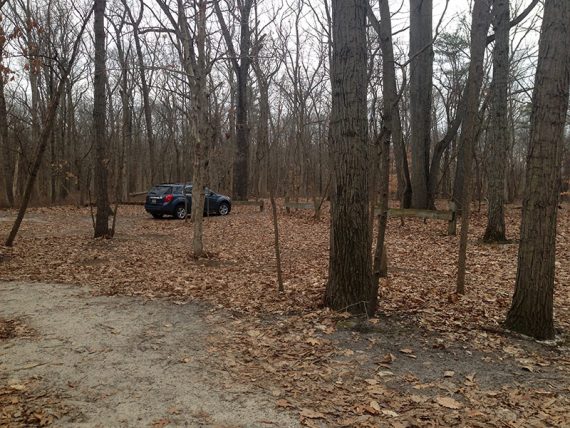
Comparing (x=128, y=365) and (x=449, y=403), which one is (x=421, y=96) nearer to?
(x=449, y=403)

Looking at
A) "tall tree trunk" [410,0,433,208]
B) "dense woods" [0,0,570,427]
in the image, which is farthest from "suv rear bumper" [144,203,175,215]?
"tall tree trunk" [410,0,433,208]

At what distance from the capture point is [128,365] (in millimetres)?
4043

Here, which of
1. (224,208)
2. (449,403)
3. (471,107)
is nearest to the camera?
(449,403)

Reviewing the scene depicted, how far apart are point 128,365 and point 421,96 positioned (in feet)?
42.1

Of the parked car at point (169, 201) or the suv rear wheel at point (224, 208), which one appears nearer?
the parked car at point (169, 201)

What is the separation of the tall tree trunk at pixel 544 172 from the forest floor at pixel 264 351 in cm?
45

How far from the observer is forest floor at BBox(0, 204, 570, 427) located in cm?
327

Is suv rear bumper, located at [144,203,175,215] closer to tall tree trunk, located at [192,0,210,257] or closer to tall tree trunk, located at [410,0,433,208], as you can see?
tall tree trunk, located at [192,0,210,257]

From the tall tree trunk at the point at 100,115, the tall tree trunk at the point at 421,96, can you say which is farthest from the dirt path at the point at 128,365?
the tall tree trunk at the point at 421,96

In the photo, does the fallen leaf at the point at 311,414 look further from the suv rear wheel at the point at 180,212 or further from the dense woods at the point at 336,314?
the suv rear wheel at the point at 180,212

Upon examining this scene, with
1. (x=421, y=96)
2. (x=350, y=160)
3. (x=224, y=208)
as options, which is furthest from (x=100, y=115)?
(x=421, y=96)

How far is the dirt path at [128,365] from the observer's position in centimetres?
321

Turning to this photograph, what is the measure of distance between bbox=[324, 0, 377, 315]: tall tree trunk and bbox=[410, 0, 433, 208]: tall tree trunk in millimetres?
9655

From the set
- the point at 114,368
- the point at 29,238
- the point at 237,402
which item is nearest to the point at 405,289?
the point at 237,402
